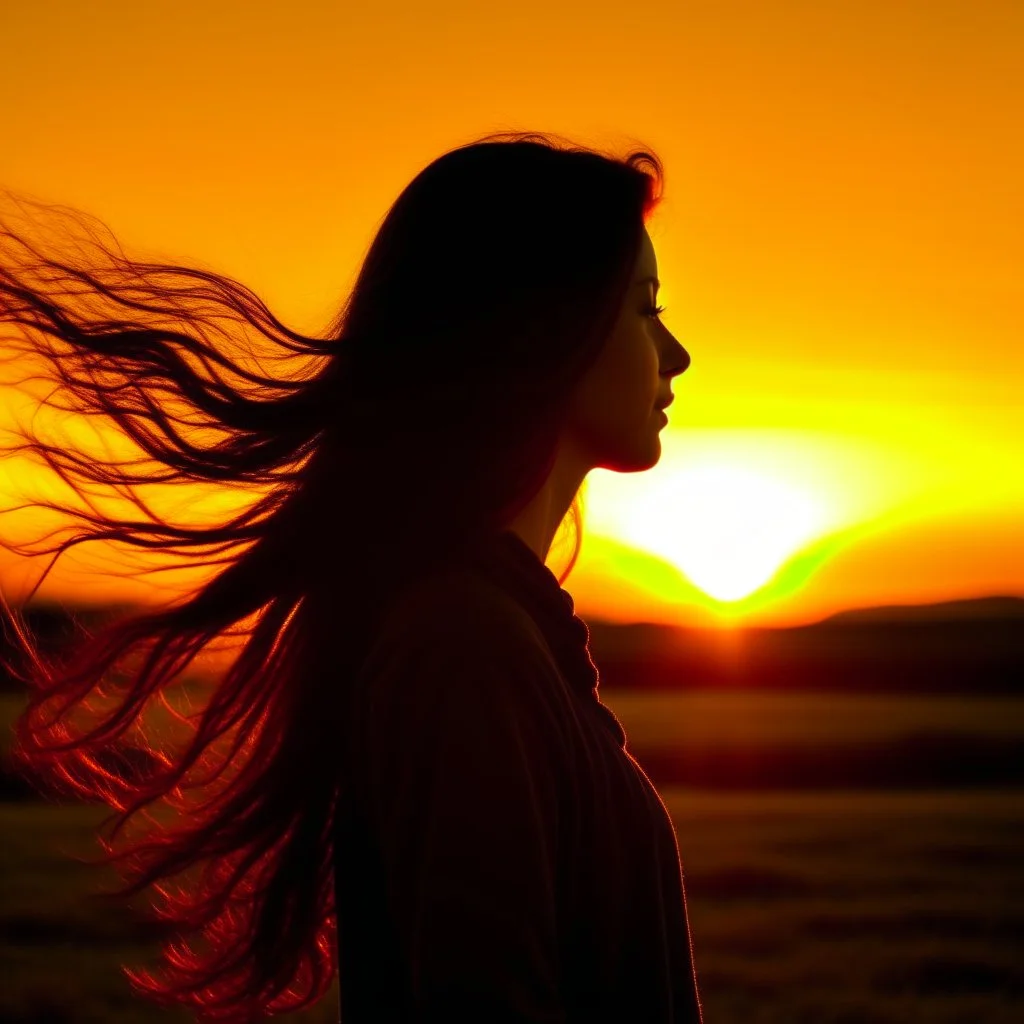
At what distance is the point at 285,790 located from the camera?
2264 millimetres

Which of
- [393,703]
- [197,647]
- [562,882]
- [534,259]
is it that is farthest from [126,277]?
[562,882]

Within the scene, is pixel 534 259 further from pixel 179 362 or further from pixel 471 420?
pixel 179 362

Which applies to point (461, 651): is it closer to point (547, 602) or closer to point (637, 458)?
point (547, 602)

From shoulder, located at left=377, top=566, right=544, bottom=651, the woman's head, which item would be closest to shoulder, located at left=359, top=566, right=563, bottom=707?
shoulder, located at left=377, top=566, right=544, bottom=651

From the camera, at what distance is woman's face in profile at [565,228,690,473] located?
7.07 ft

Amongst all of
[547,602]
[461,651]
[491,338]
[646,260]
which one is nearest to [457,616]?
[461,651]

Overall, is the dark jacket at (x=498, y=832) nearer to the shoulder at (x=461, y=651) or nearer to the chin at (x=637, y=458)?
the shoulder at (x=461, y=651)

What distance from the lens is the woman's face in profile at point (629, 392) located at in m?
2.16

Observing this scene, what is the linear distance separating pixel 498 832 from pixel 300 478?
0.82 meters

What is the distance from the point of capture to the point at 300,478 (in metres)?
2.28

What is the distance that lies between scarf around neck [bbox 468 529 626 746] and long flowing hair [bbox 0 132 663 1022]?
0.04 m

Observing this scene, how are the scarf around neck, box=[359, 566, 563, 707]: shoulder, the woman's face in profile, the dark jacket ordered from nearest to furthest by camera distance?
1. the dark jacket
2. box=[359, 566, 563, 707]: shoulder
3. the scarf around neck
4. the woman's face in profile

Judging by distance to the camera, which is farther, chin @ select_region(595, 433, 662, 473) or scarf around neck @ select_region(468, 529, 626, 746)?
chin @ select_region(595, 433, 662, 473)

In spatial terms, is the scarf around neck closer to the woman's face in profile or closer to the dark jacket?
the dark jacket
